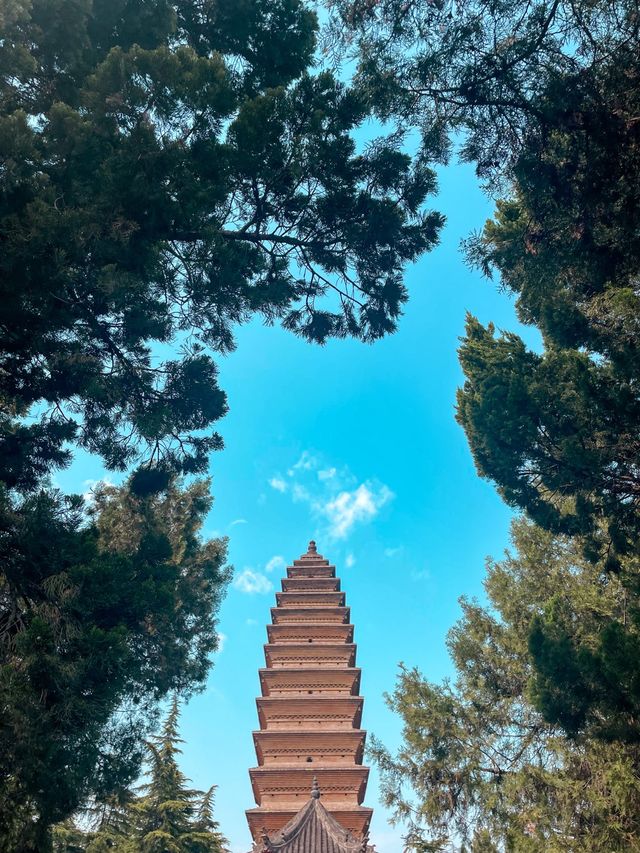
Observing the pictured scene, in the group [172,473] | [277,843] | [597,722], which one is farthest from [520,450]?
[277,843]

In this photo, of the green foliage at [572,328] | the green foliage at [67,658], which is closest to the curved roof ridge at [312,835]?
the green foliage at [67,658]

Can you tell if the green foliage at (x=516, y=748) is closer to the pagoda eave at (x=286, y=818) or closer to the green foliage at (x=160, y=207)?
the pagoda eave at (x=286, y=818)

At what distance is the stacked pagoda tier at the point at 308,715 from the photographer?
1748 cm

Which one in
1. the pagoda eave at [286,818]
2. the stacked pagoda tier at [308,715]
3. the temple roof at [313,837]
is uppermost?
the stacked pagoda tier at [308,715]

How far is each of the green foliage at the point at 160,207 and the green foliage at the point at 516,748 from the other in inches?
372

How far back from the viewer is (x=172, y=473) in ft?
30.6

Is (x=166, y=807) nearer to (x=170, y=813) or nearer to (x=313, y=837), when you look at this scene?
(x=170, y=813)

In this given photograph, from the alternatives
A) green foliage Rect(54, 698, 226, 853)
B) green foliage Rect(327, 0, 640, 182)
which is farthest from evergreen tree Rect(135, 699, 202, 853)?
green foliage Rect(327, 0, 640, 182)

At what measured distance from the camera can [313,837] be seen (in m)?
14.8

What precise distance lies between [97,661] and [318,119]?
22.6 feet

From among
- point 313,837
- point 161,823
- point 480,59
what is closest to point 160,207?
point 480,59

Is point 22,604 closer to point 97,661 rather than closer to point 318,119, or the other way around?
point 97,661

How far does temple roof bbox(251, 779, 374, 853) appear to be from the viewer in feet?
47.0

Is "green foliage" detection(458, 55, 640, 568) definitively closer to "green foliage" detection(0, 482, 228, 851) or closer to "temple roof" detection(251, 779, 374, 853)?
"green foliage" detection(0, 482, 228, 851)
